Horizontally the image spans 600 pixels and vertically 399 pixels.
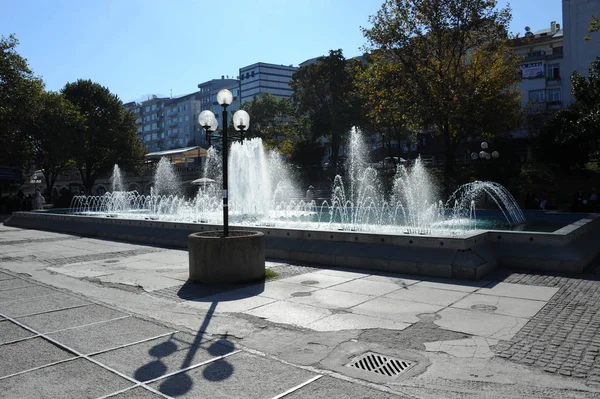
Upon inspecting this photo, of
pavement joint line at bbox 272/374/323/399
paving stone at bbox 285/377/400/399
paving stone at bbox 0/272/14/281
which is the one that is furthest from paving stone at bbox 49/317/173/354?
paving stone at bbox 0/272/14/281

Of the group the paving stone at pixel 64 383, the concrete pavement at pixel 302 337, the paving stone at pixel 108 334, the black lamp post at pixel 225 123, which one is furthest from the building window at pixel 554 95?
the paving stone at pixel 64 383

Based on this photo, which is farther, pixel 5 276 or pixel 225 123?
pixel 5 276

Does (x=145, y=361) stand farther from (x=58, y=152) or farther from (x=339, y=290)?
(x=58, y=152)

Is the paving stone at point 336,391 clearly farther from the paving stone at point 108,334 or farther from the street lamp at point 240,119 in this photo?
the street lamp at point 240,119

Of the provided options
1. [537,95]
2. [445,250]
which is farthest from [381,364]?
[537,95]

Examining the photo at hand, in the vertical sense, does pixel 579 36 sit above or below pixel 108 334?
above

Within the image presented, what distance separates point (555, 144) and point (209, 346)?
115 feet

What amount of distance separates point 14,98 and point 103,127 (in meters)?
13.5

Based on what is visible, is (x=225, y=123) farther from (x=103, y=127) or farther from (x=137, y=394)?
(x=103, y=127)

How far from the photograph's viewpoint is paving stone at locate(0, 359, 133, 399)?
4.09m

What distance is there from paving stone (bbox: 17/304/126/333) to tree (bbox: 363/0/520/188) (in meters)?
19.7

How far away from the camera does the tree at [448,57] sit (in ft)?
76.3

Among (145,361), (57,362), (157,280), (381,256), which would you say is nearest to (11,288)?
(157,280)

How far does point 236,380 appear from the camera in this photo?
4375mm
